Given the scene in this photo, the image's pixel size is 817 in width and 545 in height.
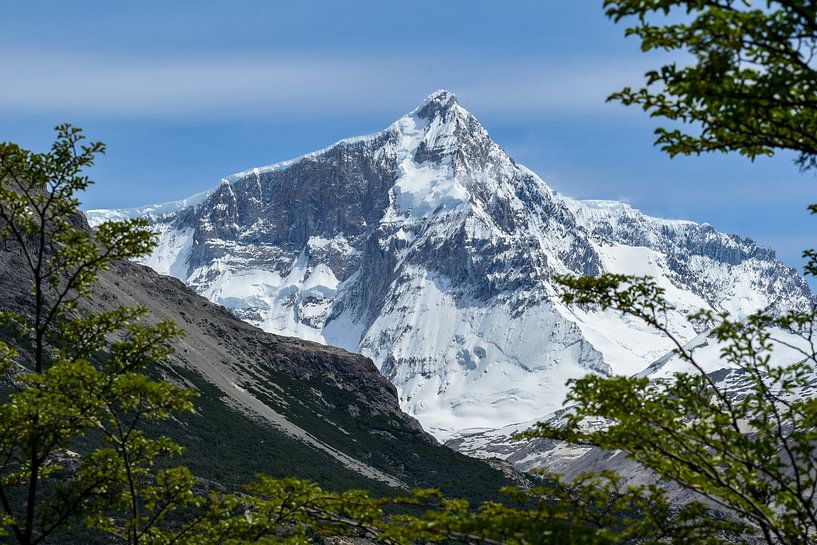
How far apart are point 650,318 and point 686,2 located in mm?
7379

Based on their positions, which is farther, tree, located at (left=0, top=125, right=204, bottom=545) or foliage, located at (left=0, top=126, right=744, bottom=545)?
tree, located at (left=0, top=125, right=204, bottom=545)

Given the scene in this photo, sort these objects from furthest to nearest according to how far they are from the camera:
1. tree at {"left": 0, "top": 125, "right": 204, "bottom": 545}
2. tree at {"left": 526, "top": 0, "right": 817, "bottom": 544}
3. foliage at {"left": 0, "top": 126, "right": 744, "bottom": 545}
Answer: tree at {"left": 0, "top": 125, "right": 204, "bottom": 545}, foliage at {"left": 0, "top": 126, "right": 744, "bottom": 545}, tree at {"left": 526, "top": 0, "right": 817, "bottom": 544}

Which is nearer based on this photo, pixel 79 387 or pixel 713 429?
pixel 713 429

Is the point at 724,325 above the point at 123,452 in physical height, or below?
above

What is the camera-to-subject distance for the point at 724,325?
18.1 meters

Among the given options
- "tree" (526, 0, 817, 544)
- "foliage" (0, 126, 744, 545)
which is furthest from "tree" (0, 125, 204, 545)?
"tree" (526, 0, 817, 544)

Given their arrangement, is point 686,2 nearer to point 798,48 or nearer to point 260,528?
point 798,48

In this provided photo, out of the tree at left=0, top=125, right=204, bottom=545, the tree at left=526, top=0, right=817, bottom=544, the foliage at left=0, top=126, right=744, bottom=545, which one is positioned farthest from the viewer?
the tree at left=0, top=125, right=204, bottom=545

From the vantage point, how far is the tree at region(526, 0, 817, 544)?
1370cm

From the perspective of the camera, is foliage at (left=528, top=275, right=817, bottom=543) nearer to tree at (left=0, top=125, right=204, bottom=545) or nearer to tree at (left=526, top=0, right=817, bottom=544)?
tree at (left=526, top=0, right=817, bottom=544)

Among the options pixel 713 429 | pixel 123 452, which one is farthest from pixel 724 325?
pixel 123 452

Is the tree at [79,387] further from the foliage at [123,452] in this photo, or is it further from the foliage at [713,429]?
the foliage at [713,429]

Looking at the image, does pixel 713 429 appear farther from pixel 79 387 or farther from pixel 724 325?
pixel 79 387

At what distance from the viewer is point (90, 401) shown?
19.6 metres
